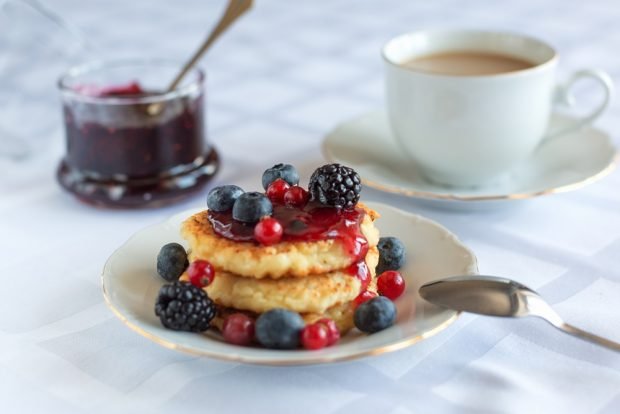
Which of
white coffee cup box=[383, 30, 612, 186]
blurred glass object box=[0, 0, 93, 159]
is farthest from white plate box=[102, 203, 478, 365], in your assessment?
blurred glass object box=[0, 0, 93, 159]

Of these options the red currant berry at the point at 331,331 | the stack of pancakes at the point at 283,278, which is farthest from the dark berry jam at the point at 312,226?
the red currant berry at the point at 331,331

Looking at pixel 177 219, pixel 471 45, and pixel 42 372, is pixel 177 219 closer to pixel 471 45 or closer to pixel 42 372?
pixel 42 372

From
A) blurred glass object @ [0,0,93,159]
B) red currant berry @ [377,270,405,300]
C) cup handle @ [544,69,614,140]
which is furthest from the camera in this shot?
blurred glass object @ [0,0,93,159]

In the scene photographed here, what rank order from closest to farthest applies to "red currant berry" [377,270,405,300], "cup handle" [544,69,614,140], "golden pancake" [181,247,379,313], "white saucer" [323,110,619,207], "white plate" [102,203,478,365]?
"white plate" [102,203,478,365] < "golden pancake" [181,247,379,313] < "red currant berry" [377,270,405,300] < "white saucer" [323,110,619,207] < "cup handle" [544,69,614,140]

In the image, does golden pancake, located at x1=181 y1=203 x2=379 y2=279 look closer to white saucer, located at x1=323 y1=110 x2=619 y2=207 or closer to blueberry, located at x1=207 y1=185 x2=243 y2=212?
blueberry, located at x1=207 y1=185 x2=243 y2=212

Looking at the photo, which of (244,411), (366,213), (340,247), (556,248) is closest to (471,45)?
(556,248)

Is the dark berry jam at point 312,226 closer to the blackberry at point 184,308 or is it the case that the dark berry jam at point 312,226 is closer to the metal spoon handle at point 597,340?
the blackberry at point 184,308

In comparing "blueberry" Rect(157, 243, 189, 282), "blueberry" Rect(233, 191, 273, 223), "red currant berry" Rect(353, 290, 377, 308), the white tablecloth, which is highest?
"blueberry" Rect(233, 191, 273, 223)
